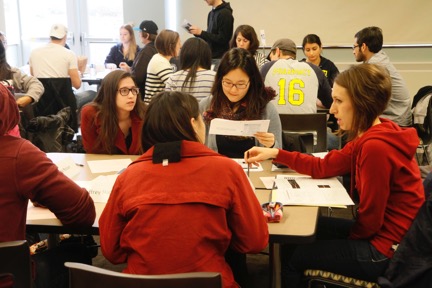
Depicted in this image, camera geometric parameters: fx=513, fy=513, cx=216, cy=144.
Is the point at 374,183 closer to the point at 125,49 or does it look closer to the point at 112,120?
the point at 112,120

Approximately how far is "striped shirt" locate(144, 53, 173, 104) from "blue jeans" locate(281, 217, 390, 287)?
2885 mm

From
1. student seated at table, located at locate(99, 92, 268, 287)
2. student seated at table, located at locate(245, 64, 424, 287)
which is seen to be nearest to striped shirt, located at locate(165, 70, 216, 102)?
student seated at table, located at locate(245, 64, 424, 287)

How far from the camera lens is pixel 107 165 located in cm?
268

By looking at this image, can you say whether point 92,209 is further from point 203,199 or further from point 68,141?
point 68,141

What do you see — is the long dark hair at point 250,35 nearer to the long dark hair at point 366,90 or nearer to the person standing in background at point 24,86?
the person standing in background at point 24,86

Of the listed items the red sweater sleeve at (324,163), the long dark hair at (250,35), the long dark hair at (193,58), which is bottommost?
the red sweater sleeve at (324,163)

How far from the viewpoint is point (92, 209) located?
6.17ft

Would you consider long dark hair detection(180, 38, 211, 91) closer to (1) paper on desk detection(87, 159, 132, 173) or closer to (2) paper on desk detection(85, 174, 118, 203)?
(1) paper on desk detection(87, 159, 132, 173)

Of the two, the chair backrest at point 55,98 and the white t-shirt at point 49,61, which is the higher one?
the white t-shirt at point 49,61

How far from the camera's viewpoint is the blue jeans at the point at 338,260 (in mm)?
1918

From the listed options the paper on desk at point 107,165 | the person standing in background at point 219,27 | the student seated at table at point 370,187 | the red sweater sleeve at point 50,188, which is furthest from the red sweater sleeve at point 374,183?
the person standing in background at point 219,27

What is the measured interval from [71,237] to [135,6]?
6.10 metres

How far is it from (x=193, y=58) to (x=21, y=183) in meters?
2.37

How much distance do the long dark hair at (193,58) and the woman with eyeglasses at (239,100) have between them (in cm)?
86
